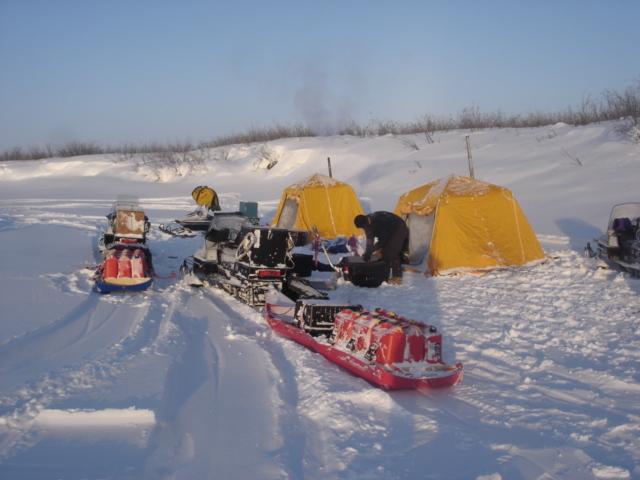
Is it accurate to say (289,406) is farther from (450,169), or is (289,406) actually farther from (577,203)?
(450,169)

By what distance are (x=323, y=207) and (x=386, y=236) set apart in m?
5.36

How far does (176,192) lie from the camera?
99.5 feet

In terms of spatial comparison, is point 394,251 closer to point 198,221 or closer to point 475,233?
point 475,233

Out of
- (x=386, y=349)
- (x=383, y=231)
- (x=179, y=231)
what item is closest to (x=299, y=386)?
(x=386, y=349)

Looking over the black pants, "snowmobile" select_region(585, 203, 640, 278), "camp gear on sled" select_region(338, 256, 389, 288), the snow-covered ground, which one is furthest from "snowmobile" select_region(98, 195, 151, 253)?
"snowmobile" select_region(585, 203, 640, 278)

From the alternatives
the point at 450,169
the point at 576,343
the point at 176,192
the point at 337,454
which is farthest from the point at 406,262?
the point at 176,192

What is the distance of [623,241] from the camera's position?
9.77 meters

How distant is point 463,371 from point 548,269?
5.70m

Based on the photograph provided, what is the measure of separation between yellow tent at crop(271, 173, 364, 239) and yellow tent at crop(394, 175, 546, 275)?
463 cm

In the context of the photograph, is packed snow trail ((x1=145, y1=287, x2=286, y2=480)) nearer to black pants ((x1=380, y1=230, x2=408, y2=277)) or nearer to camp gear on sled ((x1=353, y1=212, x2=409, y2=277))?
camp gear on sled ((x1=353, y1=212, x2=409, y2=277))

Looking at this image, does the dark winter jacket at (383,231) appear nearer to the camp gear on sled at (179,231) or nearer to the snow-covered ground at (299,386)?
the snow-covered ground at (299,386)

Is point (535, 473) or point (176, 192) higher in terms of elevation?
point (176, 192)

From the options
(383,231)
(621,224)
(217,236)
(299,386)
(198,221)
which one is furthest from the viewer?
(198,221)

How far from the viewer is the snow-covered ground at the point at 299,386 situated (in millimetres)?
3848
